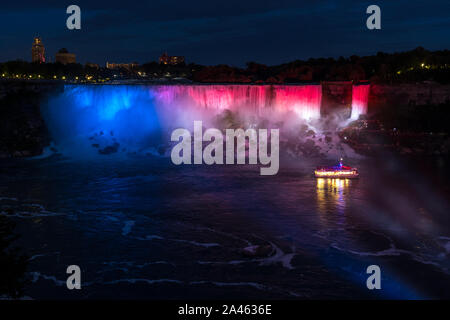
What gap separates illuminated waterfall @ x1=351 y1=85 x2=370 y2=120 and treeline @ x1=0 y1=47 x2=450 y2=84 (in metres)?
2.28

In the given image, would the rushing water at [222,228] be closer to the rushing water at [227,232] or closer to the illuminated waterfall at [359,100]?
the rushing water at [227,232]

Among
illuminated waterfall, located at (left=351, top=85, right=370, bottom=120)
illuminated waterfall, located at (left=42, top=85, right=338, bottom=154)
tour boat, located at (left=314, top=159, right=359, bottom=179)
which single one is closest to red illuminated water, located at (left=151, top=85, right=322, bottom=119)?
illuminated waterfall, located at (left=42, top=85, right=338, bottom=154)

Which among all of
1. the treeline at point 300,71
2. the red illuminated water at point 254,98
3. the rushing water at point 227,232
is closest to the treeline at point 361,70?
the treeline at point 300,71

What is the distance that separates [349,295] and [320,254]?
336 cm

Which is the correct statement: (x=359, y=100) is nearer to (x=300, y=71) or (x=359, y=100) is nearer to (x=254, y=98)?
(x=254, y=98)

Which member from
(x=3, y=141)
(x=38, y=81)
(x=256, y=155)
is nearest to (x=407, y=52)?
(x=256, y=155)

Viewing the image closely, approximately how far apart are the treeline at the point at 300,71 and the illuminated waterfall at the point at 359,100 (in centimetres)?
228

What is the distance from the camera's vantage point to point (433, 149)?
42.1 metres

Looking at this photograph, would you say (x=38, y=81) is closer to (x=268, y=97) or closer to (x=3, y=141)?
(x=3, y=141)

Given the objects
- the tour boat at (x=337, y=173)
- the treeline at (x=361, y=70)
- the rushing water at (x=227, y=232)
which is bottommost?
the rushing water at (x=227, y=232)

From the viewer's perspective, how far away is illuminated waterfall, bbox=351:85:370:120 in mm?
47719

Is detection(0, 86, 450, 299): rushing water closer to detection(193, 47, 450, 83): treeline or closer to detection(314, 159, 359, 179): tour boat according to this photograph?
detection(314, 159, 359, 179): tour boat

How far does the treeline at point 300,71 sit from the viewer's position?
185 feet

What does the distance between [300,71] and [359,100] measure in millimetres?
24265
